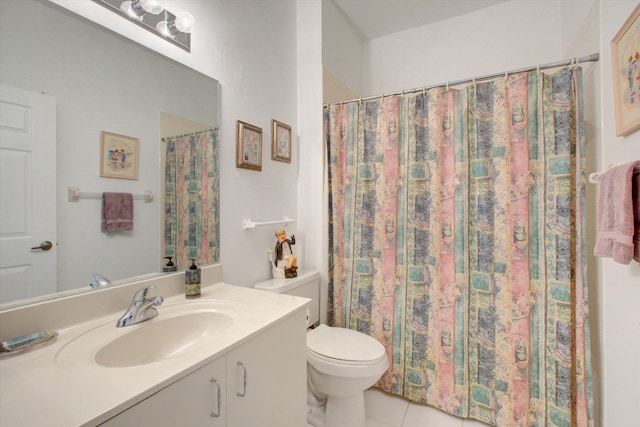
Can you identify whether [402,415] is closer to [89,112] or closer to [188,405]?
[188,405]

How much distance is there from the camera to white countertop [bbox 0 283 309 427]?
1.59 feet

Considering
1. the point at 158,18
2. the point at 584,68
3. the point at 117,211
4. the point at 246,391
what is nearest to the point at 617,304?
the point at 584,68

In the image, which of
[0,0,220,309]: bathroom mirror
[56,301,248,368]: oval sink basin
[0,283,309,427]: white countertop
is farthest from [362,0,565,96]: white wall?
[0,283,309,427]: white countertop

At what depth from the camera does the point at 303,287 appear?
1.72 m

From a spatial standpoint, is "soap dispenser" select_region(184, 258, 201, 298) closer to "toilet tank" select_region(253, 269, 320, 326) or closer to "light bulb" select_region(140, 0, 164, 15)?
"toilet tank" select_region(253, 269, 320, 326)

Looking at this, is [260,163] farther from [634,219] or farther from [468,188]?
[634,219]

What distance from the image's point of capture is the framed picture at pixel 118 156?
0.95m

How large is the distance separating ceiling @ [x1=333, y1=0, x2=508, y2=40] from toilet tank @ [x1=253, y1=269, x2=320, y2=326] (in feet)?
6.85

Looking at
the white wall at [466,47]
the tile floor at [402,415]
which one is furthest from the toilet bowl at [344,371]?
the white wall at [466,47]

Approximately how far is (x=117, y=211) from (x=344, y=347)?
1217mm

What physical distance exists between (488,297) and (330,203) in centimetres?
111

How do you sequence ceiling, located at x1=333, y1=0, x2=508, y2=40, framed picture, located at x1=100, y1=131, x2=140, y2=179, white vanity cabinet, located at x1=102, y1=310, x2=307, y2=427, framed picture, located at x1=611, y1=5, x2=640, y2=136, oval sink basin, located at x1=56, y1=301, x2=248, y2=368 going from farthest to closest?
ceiling, located at x1=333, y1=0, x2=508, y2=40, framed picture, located at x1=100, y1=131, x2=140, y2=179, framed picture, located at x1=611, y1=5, x2=640, y2=136, oval sink basin, located at x1=56, y1=301, x2=248, y2=368, white vanity cabinet, located at x1=102, y1=310, x2=307, y2=427

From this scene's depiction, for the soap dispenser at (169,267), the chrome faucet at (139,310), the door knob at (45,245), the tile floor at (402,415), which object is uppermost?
the door knob at (45,245)

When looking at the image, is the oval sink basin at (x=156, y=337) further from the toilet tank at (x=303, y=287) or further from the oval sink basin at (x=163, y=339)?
the toilet tank at (x=303, y=287)
